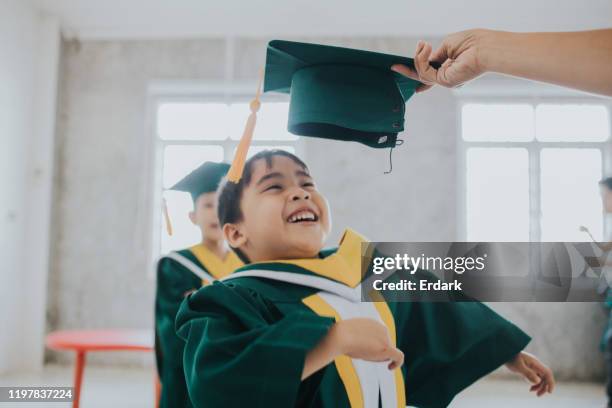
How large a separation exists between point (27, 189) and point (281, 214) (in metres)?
2.56

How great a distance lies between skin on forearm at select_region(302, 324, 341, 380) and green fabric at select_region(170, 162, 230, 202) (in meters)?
0.95

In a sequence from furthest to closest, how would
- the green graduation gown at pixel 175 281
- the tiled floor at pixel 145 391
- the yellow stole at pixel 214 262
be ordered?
the tiled floor at pixel 145 391 < the yellow stole at pixel 214 262 < the green graduation gown at pixel 175 281

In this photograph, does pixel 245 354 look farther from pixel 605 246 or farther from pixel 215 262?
pixel 215 262

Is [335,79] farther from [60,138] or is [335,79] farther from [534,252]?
[60,138]

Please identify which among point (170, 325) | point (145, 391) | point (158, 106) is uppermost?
point (158, 106)

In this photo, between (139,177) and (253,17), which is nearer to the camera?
(253,17)

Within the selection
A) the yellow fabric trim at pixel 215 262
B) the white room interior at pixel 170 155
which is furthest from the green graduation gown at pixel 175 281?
the white room interior at pixel 170 155

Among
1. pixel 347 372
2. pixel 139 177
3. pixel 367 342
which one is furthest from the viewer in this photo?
pixel 139 177

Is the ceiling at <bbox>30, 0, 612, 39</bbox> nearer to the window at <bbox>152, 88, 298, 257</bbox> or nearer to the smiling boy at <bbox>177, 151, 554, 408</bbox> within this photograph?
the window at <bbox>152, 88, 298, 257</bbox>

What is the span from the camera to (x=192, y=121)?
2.86 metres

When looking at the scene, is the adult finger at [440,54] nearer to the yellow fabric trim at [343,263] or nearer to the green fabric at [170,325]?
the yellow fabric trim at [343,263]

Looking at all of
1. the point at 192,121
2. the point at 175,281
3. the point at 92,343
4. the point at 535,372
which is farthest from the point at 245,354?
the point at 192,121

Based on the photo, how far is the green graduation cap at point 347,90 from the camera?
29.6 inches

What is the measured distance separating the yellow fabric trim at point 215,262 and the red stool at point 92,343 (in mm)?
313
